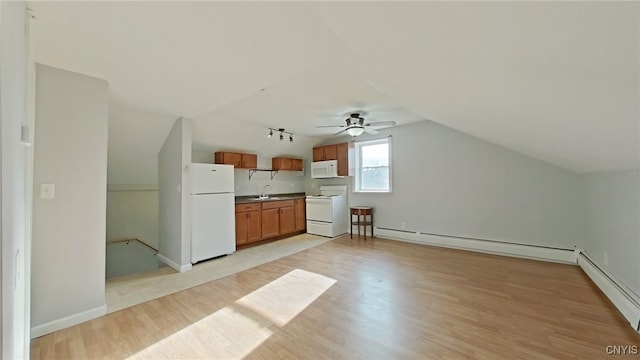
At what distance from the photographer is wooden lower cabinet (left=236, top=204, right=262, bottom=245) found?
15.3ft

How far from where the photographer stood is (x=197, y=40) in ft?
5.98

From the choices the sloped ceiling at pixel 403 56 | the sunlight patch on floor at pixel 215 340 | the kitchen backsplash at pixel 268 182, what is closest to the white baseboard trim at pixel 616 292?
the sloped ceiling at pixel 403 56

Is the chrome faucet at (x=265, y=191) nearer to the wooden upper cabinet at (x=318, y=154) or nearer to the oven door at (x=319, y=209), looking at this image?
the oven door at (x=319, y=209)

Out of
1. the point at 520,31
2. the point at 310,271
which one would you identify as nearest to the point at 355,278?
the point at 310,271

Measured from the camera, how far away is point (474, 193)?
14.3ft

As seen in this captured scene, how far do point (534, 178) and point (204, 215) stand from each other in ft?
17.3

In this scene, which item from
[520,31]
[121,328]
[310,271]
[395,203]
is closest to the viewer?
[520,31]

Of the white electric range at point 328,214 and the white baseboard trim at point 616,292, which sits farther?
the white electric range at point 328,214

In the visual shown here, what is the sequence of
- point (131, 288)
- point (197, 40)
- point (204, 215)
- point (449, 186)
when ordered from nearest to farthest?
point (197, 40), point (131, 288), point (204, 215), point (449, 186)

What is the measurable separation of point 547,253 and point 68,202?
609cm

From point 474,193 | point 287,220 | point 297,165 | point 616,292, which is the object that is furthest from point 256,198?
point 616,292

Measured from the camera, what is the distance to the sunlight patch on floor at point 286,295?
7.75 feet

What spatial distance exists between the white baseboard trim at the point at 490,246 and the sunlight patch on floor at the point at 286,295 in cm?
255

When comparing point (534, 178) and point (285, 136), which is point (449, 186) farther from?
point (285, 136)
